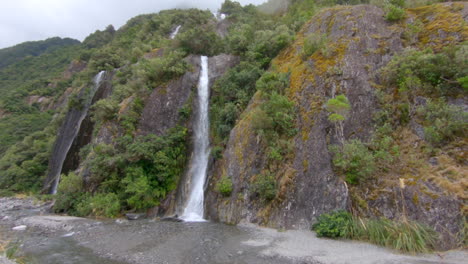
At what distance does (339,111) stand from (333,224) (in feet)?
18.0

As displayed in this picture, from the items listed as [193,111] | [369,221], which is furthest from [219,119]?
[369,221]

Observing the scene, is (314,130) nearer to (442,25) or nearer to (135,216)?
(442,25)

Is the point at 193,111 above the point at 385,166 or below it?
above

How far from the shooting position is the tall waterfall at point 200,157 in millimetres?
16766

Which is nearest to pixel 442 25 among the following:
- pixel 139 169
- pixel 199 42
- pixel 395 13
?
pixel 395 13

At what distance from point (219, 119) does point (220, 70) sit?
21.3 ft

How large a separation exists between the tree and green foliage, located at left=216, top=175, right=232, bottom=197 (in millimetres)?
6574

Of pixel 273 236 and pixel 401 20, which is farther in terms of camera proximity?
pixel 401 20

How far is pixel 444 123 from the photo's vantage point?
Answer: 414 inches

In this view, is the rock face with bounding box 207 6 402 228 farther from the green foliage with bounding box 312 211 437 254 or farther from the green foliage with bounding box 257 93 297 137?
the green foliage with bounding box 312 211 437 254

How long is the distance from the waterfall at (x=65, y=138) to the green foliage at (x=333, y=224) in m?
24.4

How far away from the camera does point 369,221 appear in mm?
9633

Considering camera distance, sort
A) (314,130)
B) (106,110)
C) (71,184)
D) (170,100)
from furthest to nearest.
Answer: (170,100)
(106,110)
(71,184)
(314,130)

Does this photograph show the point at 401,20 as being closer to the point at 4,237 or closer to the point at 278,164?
the point at 278,164
